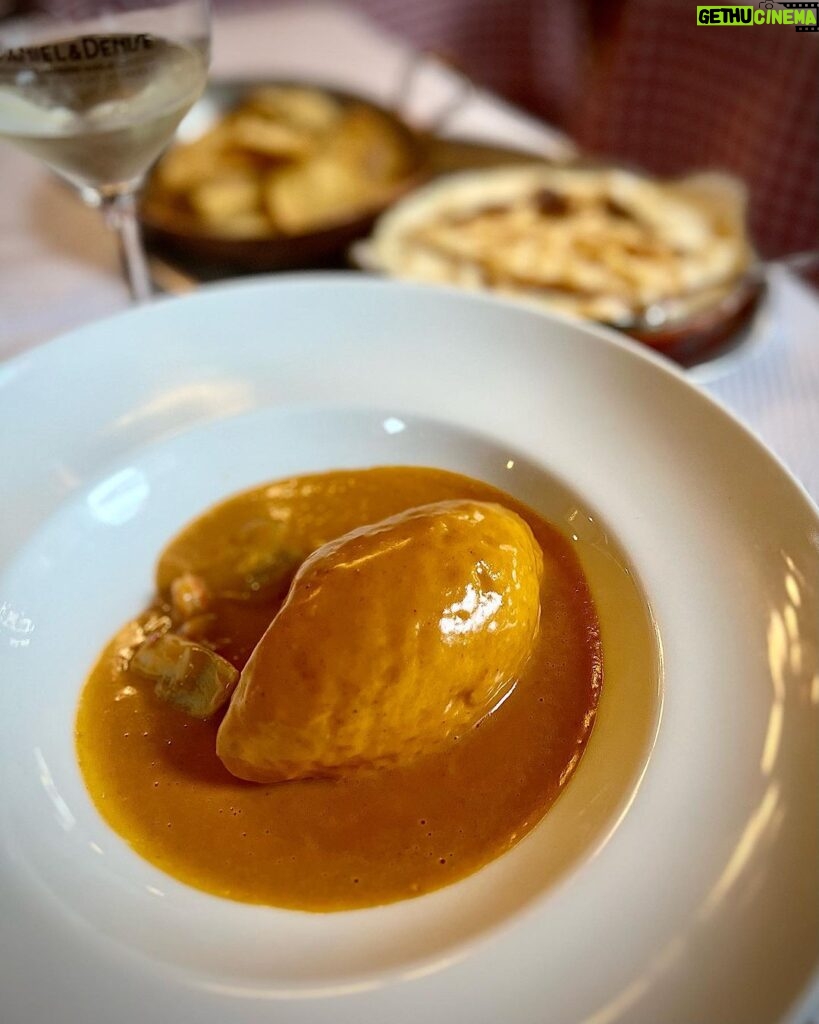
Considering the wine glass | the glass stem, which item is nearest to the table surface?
the glass stem

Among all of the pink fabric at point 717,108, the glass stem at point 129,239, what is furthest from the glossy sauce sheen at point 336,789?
the pink fabric at point 717,108

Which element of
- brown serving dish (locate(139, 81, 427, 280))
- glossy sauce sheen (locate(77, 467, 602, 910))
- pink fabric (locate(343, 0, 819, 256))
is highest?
pink fabric (locate(343, 0, 819, 256))

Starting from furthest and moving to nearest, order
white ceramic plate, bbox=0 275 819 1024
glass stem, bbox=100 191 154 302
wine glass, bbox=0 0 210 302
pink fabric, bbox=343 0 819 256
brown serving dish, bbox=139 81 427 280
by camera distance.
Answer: pink fabric, bbox=343 0 819 256 → brown serving dish, bbox=139 81 427 280 → glass stem, bbox=100 191 154 302 → wine glass, bbox=0 0 210 302 → white ceramic plate, bbox=0 275 819 1024

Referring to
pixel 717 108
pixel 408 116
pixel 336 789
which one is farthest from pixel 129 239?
pixel 717 108

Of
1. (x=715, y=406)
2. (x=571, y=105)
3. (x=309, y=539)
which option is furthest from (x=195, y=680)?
(x=571, y=105)

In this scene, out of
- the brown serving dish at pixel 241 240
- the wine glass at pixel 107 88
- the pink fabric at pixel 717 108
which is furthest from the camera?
the pink fabric at pixel 717 108

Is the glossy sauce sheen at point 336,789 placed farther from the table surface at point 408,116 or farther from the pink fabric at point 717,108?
the pink fabric at point 717,108

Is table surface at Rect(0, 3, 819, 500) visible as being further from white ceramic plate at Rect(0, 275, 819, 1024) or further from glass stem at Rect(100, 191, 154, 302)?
white ceramic plate at Rect(0, 275, 819, 1024)
